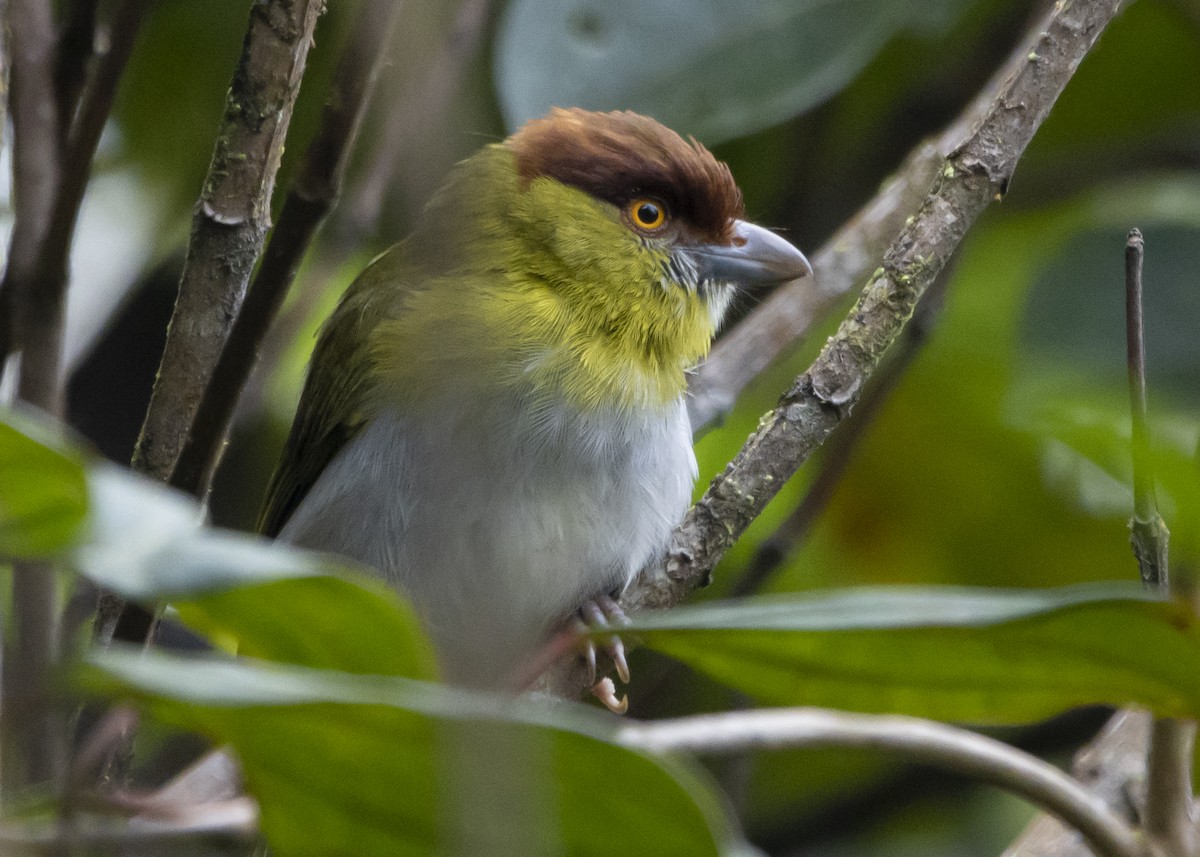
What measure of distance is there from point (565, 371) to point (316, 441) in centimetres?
73

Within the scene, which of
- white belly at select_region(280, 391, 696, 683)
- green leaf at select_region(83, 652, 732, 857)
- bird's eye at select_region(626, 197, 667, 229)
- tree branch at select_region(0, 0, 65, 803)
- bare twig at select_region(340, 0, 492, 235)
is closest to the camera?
green leaf at select_region(83, 652, 732, 857)

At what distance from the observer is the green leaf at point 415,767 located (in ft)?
3.17

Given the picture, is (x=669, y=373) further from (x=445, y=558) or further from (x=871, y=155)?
(x=871, y=155)

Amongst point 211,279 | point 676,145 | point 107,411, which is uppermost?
point 676,145

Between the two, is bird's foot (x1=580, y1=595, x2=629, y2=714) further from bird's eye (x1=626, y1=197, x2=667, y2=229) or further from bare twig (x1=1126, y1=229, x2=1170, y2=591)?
bare twig (x1=1126, y1=229, x2=1170, y2=591)

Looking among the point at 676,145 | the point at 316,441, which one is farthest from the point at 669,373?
the point at 316,441

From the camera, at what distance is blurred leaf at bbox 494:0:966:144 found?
361 cm

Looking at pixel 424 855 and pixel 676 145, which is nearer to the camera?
pixel 424 855

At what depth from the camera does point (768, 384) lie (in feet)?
14.6

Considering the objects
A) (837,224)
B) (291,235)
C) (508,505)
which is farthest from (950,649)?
(837,224)

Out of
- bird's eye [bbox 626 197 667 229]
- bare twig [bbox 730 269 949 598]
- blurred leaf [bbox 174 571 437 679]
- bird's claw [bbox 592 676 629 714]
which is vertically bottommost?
bird's claw [bbox 592 676 629 714]

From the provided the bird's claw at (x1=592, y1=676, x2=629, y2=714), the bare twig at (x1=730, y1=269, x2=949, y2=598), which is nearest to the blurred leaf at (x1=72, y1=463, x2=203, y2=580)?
the bird's claw at (x1=592, y1=676, x2=629, y2=714)

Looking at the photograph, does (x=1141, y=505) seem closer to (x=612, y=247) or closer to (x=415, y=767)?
(x=415, y=767)

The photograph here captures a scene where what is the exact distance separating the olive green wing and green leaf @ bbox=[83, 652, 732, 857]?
2109 millimetres
